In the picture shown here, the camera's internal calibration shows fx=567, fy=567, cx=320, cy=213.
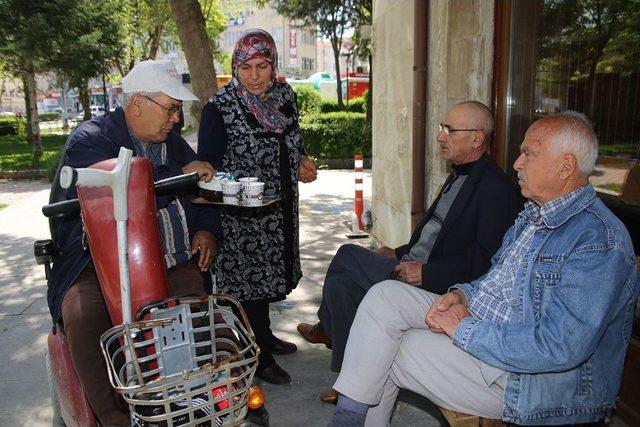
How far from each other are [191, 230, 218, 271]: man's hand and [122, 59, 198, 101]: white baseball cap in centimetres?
72

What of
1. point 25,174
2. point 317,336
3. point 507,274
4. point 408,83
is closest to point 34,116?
point 25,174

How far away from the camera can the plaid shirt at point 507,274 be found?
203 centimetres

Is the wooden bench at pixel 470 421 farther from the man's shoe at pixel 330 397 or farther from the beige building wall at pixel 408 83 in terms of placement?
the beige building wall at pixel 408 83

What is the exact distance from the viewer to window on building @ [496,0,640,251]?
2.90 metres

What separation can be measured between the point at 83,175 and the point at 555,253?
1547mm

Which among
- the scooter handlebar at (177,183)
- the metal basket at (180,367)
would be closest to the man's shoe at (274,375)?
the metal basket at (180,367)

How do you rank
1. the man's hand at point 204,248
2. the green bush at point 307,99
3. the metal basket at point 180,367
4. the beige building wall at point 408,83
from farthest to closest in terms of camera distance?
the green bush at point 307,99 < the beige building wall at point 408,83 < the man's hand at point 204,248 < the metal basket at point 180,367

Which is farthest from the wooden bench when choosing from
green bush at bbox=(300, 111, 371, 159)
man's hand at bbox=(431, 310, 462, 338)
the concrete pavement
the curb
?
green bush at bbox=(300, 111, 371, 159)

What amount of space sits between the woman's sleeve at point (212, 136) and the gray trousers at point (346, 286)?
2.85 feet

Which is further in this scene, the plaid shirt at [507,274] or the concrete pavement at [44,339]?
the concrete pavement at [44,339]

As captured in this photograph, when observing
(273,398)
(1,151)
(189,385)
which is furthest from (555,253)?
(1,151)

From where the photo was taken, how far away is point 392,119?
5.94m

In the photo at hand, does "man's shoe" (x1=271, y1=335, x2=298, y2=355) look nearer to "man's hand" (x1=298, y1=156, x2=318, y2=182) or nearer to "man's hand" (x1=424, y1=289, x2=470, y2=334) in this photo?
"man's hand" (x1=298, y1=156, x2=318, y2=182)

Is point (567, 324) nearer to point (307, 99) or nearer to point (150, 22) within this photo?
point (307, 99)
